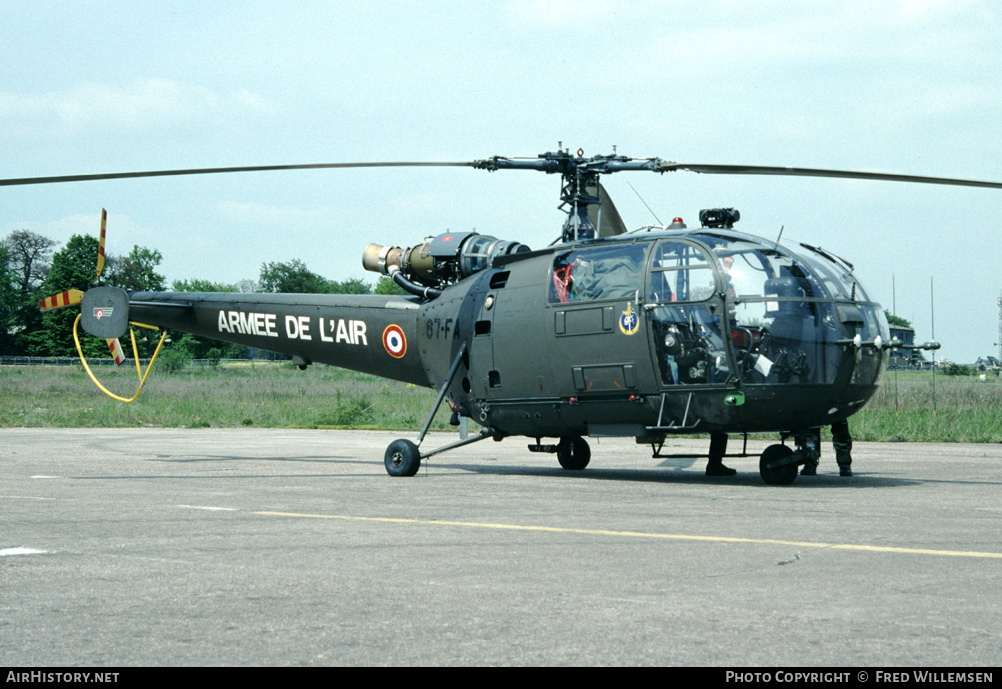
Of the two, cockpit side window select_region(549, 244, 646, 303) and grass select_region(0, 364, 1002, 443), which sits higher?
cockpit side window select_region(549, 244, 646, 303)

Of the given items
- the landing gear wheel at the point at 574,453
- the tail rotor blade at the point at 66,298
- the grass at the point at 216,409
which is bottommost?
the grass at the point at 216,409

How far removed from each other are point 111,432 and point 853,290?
21.2 metres

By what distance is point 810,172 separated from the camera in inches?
444

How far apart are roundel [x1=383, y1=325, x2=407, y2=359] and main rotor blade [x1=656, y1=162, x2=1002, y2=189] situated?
4.91 m

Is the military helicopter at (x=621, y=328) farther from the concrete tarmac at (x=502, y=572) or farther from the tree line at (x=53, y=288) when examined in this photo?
the tree line at (x=53, y=288)

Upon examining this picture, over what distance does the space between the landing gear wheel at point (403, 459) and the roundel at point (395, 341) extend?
84.2 inches

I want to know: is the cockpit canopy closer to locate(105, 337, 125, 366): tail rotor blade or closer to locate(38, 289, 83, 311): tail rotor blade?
locate(38, 289, 83, 311): tail rotor blade

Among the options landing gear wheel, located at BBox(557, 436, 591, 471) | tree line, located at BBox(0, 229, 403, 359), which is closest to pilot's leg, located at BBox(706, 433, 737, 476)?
landing gear wheel, located at BBox(557, 436, 591, 471)

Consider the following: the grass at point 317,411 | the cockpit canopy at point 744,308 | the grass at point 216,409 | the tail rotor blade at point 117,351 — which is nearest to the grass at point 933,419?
the grass at point 317,411

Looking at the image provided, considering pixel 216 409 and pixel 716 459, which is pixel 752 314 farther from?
pixel 216 409

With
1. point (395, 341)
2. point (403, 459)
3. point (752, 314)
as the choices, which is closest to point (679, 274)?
point (752, 314)

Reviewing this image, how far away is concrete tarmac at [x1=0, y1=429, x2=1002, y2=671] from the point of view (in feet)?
14.4

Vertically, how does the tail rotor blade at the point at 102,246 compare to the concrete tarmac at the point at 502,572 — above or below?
above

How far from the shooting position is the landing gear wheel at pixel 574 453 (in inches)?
592
